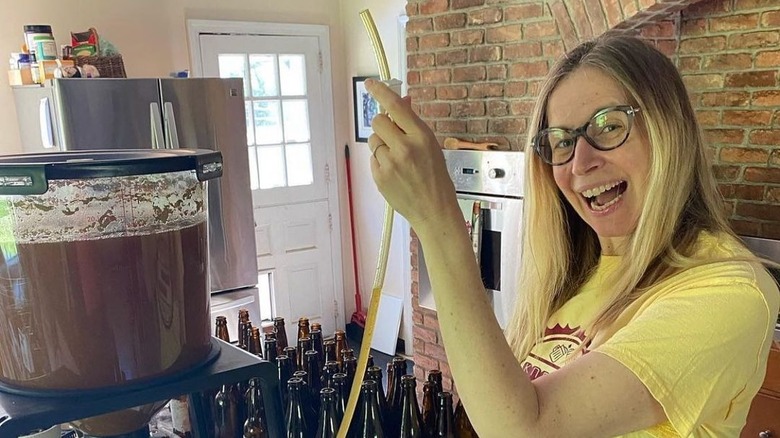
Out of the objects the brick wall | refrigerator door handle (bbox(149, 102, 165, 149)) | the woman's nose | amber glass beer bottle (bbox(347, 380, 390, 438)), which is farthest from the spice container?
the woman's nose

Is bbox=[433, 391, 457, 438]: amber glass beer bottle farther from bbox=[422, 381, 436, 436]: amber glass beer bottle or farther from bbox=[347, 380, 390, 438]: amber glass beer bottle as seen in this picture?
bbox=[347, 380, 390, 438]: amber glass beer bottle

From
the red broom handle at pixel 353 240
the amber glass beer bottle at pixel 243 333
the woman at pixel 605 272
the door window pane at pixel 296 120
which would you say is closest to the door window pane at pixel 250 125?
the door window pane at pixel 296 120

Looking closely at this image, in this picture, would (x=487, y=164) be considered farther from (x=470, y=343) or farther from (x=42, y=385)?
(x=42, y=385)

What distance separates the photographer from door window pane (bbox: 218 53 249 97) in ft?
11.8

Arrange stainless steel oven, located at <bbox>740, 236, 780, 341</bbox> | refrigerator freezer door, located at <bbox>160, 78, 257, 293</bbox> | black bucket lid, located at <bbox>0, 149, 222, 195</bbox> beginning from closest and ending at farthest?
black bucket lid, located at <bbox>0, 149, 222, 195</bbox>
stainless steel oven, located at <bbox>740, 236, 780, 341</bbox>
refrigerator freezer door, located at <bbox>160, 78, 257, 293</bbox>

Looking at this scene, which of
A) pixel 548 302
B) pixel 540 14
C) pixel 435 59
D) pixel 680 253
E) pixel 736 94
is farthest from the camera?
pixel 435 59

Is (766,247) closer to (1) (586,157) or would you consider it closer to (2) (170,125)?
(1) (586,157)

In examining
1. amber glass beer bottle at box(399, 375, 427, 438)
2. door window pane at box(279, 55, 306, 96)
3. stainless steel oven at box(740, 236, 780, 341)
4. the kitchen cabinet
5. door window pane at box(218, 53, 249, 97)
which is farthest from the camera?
door window pane at box(279, 55, 306, 96)

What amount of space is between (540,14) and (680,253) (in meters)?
1.64

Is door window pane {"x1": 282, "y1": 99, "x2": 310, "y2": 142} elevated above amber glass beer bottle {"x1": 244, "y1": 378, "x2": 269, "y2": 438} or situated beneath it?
elevated above

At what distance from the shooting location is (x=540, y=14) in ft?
7.34

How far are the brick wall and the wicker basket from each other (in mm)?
1351

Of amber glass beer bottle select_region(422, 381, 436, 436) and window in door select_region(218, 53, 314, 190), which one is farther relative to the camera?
window in door select_region(218, 53, 314, 190)

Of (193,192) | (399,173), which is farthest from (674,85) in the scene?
(193,192)
